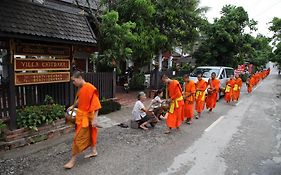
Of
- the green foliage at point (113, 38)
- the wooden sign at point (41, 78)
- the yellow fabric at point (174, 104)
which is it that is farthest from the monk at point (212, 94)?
the wooden sign at point (41, 78)

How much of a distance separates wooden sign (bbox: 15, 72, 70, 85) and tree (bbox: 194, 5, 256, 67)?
15.9 m

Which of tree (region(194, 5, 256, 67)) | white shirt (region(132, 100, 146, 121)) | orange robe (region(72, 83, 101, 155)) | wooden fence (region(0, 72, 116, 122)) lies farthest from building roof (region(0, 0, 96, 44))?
tree (region(194, 5, 256, 67))

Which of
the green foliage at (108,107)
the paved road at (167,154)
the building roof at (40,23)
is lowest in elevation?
the paved road at (167,154)

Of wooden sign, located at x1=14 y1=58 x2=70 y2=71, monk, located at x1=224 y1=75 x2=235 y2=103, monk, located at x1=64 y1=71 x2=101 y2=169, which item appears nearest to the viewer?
monk, located at x1=64 y1=71 x2=101 y2=169

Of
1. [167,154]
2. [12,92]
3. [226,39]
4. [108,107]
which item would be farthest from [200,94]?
[226,39]

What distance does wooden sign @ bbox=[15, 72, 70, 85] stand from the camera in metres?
6.48

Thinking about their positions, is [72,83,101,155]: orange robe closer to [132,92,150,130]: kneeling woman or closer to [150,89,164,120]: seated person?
[132,92,150,130]: kneeling woman

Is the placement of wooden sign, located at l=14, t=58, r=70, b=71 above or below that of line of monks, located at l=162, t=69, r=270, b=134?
above

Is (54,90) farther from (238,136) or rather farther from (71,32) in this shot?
(238,136)

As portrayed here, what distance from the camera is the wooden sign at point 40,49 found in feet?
21.4

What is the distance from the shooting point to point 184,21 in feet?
53.6

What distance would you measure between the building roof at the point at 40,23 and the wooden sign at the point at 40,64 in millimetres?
754

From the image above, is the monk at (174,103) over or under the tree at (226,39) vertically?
under

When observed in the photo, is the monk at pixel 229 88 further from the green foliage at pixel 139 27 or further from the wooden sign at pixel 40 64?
the wooden sign at pixel 40 64
